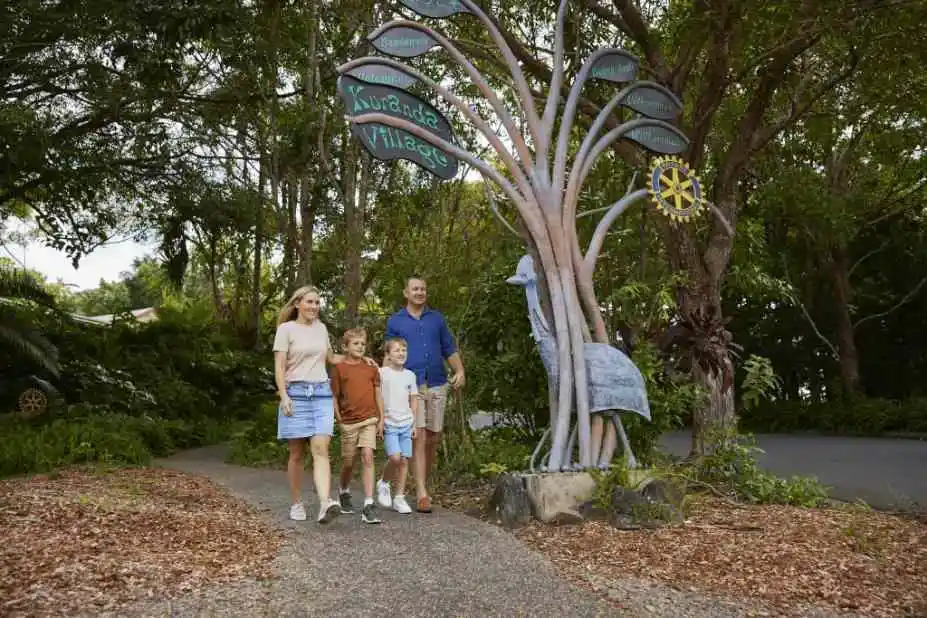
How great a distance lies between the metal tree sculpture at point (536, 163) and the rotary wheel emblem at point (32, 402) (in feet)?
24.6

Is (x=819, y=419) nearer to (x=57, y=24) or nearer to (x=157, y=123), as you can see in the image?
(x=157, y=123)

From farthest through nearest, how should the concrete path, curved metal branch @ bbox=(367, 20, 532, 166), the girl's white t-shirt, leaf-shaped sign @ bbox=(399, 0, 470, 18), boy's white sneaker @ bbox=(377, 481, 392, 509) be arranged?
the concrete path → leaf-shaped sign @ bbox=(399, 0, 470, 18) → curved metal branch @ bbox=(367, 20, 532, 166) → boy's white sneaker @ bbox=(377, 481, 392, 509) → the girl's white t-shirt

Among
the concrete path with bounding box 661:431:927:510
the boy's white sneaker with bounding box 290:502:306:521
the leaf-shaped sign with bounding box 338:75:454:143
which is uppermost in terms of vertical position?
the leaf-shaped sign with bounding box 338:75:454:143

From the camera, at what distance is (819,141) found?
627 inches

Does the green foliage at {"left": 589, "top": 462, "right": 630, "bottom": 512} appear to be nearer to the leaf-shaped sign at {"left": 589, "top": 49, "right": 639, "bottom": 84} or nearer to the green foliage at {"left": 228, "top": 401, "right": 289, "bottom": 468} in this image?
Result: the leaf-shaped sign at {"left": 589, "top": 49, "right": 639, "bottom": 84}

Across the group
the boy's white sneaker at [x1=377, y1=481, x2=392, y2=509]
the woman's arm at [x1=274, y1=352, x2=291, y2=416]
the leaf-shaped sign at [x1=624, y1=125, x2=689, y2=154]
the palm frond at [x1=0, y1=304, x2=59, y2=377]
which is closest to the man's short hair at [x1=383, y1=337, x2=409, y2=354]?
the woman's arm at [x1=274, y1=352, x2=291, y2=416]

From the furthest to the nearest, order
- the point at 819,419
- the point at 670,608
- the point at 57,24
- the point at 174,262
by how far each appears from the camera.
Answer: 1. the point at 819,419
2. the point at 174,262
3. the point at 57,24
4. the point at 670,608

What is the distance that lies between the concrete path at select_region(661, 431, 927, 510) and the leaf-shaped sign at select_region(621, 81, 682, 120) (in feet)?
10.5

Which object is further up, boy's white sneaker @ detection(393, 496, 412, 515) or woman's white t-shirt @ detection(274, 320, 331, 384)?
woman's white t-shirt @ detection(274, 320, 331, 384)

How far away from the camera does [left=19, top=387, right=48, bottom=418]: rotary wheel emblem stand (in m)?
11.1

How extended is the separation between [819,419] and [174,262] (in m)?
14.7

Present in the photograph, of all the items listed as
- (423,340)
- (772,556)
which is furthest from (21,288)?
(772,556)

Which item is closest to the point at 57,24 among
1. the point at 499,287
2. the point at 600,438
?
the point at 499,287

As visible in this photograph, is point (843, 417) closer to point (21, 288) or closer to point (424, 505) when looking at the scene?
point (424, 505)
